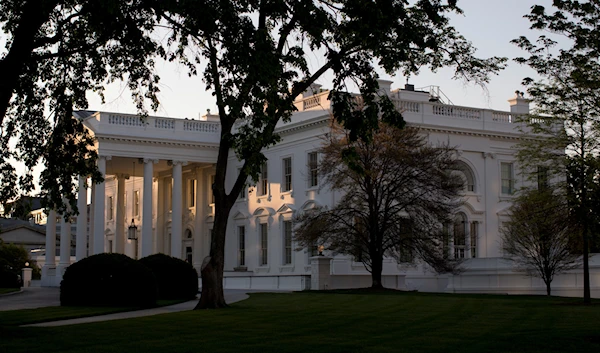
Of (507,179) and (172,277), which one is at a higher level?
(507,179)

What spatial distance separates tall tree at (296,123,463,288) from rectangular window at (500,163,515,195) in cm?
1240

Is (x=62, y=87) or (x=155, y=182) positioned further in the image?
(x=155, y=182)

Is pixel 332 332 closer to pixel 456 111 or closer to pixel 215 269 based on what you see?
pixel 215 269

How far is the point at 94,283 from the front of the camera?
92.0 feet

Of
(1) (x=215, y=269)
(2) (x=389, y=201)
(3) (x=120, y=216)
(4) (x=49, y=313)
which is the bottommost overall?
(4) (x=49, y=313)

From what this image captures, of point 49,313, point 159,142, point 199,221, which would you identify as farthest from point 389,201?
point 199,221

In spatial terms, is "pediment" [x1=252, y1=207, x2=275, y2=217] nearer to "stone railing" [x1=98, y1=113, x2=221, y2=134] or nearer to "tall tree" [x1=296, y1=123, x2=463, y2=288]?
"stone railing" [x1=98, y1=113, x2=221, y2=134]

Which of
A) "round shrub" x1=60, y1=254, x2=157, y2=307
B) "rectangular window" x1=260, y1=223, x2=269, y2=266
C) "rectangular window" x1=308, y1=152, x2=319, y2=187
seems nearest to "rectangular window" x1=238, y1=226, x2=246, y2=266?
"rectangular window" x1=260, y1=223, x2=269, y2=266

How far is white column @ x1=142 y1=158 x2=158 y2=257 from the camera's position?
188 ft

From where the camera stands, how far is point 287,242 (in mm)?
54562

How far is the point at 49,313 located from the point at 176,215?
3428 cm

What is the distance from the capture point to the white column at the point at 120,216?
65.4 meters

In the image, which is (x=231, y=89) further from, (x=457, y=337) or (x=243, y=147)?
(x=457, y=337)

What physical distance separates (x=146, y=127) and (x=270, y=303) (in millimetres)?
31756
